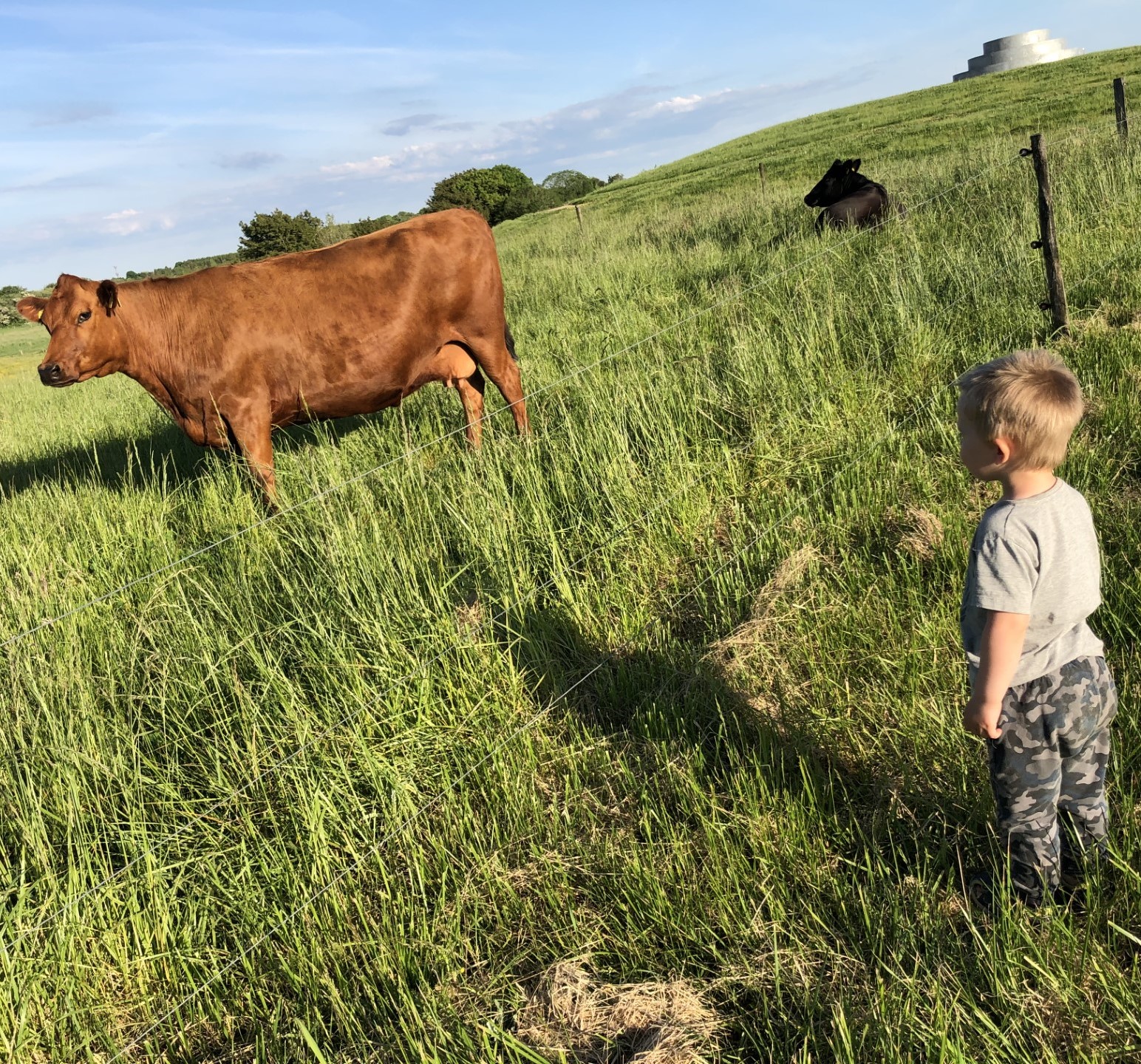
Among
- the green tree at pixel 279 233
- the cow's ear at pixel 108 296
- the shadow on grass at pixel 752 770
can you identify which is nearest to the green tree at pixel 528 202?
the green tree at pixel 279 233

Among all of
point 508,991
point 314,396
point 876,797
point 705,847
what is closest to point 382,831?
point 508,991

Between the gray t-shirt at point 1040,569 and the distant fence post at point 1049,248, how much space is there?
13.2ft

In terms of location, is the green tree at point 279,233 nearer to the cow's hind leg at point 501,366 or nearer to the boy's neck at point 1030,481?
the cow's hind leg at point 501,366

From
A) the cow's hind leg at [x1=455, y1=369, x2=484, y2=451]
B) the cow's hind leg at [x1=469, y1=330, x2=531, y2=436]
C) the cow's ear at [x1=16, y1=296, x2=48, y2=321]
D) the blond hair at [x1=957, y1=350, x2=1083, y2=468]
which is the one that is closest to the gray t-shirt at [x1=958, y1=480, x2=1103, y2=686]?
the blond hair at [x1=957, y1=350, x2=1083, y2=468]

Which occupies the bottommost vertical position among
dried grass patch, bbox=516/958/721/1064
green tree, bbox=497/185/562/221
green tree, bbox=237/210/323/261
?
dried grass patch, bbox=516/958/721/1064

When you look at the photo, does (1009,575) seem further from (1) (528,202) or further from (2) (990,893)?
(1) (528,202)

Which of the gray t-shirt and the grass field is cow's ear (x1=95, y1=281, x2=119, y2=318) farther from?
the gray t-shirt

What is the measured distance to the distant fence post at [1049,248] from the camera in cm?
487

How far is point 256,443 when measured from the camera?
5.38 meters

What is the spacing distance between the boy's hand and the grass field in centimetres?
37

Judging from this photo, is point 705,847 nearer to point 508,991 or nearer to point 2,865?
point 508,991

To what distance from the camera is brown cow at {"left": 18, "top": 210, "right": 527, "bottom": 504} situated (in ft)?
17.4

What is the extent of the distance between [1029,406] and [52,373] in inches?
216

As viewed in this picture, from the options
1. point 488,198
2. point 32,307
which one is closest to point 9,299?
point 488,198
